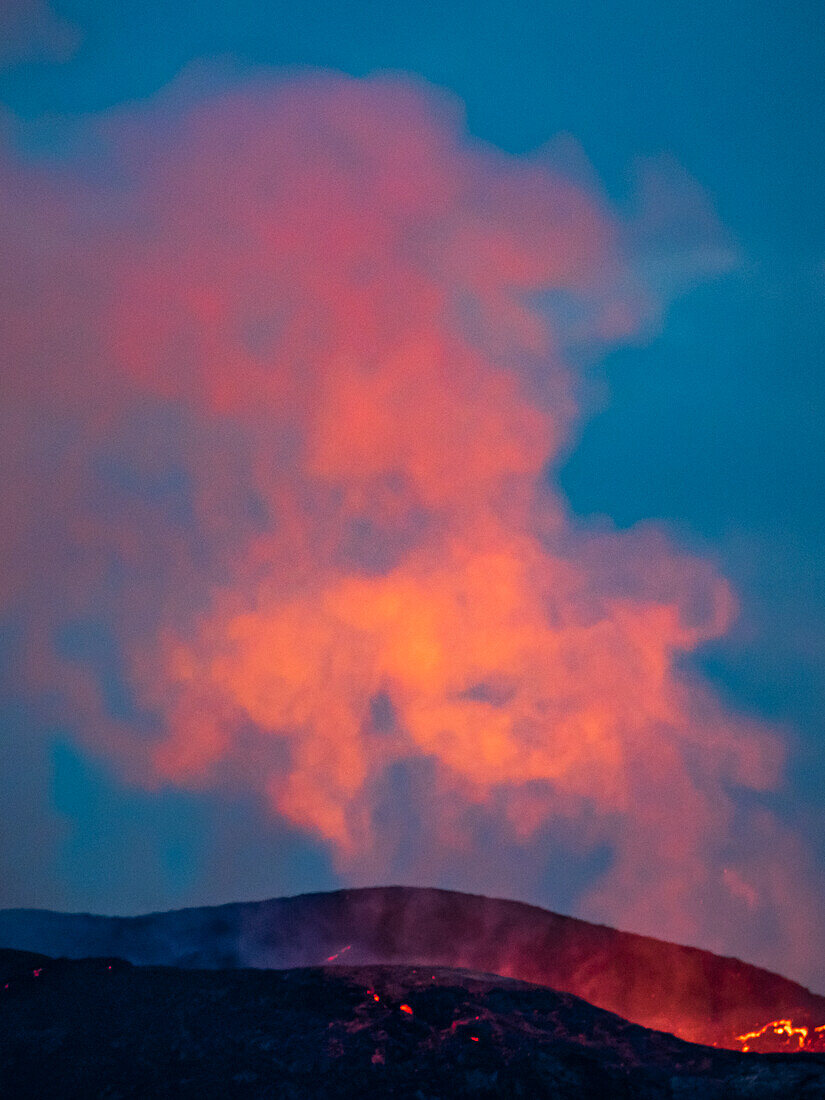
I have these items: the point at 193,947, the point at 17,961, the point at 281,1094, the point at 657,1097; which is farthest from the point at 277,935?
the point at 657,1097

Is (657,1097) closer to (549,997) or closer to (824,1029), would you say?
(549,997)

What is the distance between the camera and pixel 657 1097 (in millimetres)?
5832

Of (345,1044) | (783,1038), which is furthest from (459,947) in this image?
(345,1044)

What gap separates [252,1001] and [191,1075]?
95 centimetres

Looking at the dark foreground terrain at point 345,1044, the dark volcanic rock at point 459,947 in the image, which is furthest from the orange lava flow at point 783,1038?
the dark foreground terrain at point 345,1044

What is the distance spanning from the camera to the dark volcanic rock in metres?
10.4

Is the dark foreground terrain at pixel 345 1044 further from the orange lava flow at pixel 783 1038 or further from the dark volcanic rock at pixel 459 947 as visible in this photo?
the orange lava flow at pixel 783 1038

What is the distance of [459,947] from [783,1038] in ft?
12.2

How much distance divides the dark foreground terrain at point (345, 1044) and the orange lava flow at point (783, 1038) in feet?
9.40

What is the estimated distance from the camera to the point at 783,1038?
29.8ft

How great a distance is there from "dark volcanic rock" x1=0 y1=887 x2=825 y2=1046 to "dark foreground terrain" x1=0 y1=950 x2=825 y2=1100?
2442mm

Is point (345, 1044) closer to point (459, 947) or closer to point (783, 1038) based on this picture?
point (783, 1038)

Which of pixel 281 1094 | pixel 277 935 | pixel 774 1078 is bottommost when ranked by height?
pixel 281 1094

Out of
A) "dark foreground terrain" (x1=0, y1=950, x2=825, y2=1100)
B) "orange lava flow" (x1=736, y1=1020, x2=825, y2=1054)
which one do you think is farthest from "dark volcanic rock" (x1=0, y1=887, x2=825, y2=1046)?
"dark foreground terrain" (x1=0, y1=950, x2=825, y2=1100)
